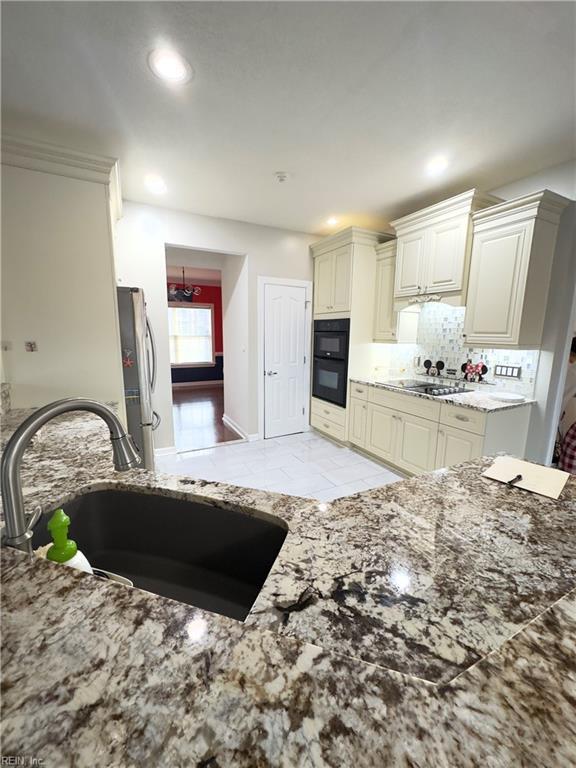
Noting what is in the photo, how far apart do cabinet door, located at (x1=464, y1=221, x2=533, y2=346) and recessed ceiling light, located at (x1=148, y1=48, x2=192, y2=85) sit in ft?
7.80

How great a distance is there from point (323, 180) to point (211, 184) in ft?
3.27

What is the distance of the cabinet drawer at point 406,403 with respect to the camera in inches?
110

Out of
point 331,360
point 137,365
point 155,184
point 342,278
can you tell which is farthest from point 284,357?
point 155,184

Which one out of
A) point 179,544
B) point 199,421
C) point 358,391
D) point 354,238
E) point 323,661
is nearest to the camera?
point 323,661

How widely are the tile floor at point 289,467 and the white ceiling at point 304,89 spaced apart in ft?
8.78

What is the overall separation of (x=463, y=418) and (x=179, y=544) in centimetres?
232

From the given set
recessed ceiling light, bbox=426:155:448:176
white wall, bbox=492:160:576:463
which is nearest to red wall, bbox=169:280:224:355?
recessed ceiling light, bbox=426:155:448:176

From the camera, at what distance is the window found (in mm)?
7727

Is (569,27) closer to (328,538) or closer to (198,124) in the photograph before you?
(198,124)

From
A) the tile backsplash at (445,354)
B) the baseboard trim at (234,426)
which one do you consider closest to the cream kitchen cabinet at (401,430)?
the tile backsplash at (445,354)

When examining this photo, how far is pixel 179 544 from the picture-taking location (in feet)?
3.48

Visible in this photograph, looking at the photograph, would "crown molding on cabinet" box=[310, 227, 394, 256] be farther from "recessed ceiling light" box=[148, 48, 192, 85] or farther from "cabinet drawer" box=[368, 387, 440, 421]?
"recessed ceiling light" box=[148, 48, 192, 85]

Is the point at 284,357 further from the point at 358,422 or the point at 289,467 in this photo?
the point at 289,467

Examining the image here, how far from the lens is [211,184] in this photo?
9.21 ft
